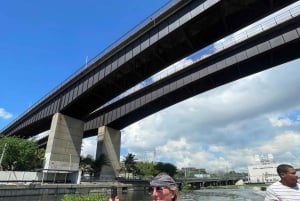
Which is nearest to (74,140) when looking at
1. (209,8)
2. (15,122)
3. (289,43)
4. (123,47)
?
(123,47)

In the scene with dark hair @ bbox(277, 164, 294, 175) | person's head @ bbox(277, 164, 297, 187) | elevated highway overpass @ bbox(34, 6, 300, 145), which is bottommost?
person's head @ bbox(277, 164, 297, 187)

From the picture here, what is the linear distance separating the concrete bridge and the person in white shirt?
26.4 m

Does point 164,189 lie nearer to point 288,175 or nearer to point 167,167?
point 288,175

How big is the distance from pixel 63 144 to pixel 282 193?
47088 millimetres

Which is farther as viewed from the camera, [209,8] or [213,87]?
[213,87]

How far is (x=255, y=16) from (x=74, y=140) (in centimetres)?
3648

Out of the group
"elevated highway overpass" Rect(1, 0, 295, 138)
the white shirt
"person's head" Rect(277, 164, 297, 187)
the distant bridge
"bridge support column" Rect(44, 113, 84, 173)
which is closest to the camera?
the white shirt

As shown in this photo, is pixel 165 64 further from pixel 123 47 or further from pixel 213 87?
pixel 213 87

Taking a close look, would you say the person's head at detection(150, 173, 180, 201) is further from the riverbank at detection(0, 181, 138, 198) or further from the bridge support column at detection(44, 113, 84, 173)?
the bridge support column at detection(44, 113, 84, 173)

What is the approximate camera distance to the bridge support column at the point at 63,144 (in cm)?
4581

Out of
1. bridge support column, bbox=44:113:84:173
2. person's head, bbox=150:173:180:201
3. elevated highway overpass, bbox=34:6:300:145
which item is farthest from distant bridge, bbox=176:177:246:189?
person's head, bbox=150:173:180:201

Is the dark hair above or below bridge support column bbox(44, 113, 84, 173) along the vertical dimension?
below

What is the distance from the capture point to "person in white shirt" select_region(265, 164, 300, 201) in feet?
15.4

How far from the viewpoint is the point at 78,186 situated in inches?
1677
